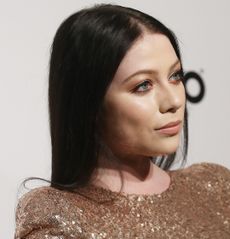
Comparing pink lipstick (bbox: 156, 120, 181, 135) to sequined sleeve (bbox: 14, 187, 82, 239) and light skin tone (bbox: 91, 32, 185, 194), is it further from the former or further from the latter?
sequined sleeve (bbox: 14, 187, 82, 239)

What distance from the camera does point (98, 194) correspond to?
91 cm

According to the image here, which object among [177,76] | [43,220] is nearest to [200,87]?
[177,76]

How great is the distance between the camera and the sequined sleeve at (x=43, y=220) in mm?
844

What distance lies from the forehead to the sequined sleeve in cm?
22

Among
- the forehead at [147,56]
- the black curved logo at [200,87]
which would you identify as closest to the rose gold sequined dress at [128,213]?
the forehead at [147,56]

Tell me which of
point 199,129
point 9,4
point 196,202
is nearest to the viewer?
point 196,202

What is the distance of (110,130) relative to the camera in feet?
2.94

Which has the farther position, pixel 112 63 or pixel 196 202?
pixel 196 202

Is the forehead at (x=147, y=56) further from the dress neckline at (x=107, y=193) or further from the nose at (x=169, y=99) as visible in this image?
the dress neckline at (x=107, y=193)

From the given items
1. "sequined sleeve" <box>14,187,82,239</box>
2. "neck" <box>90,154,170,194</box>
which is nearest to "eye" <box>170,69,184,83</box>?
"neck" <box>90,154,170,194</box>

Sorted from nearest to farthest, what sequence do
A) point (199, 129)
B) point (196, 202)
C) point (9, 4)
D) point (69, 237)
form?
point (69, 237) < point (196, 202) < point (9, 4) < point (199, 129)

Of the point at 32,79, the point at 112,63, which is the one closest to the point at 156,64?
the point at 112,63

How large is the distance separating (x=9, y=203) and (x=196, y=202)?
552mm

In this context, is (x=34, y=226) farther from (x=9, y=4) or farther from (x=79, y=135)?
(x=9, y=4)
